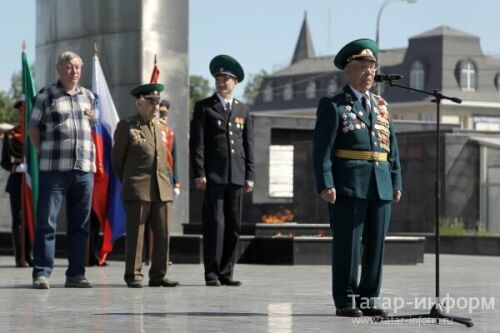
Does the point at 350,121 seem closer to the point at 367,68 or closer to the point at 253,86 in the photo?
the point at 367,68

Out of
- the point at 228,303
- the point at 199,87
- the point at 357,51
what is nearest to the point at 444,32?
the point at 199,87

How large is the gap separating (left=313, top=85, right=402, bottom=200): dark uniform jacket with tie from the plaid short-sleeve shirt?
3360mm

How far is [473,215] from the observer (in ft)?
108

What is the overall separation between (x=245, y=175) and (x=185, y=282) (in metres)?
1.19

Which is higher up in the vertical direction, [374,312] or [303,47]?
[303,47]

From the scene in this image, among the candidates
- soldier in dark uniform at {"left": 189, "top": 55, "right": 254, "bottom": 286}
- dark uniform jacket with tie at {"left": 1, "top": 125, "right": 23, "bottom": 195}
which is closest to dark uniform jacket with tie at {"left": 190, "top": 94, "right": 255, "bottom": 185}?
soldier in dark uniform at {"left": 189, "top": 55, "right": 254, "bottom": 286}

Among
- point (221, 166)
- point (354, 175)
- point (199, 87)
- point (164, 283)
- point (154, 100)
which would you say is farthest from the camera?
point (199, 87)

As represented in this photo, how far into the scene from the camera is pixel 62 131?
41.7 feet

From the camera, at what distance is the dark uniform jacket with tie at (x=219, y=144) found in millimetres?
13375

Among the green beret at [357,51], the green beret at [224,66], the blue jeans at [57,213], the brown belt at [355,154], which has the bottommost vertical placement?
the blue jeans at [57,213]

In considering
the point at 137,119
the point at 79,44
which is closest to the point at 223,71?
the point at 137,119

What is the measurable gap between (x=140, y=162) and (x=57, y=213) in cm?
Answer: 94

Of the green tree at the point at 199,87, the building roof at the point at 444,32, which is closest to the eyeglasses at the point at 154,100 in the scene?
the building roof at the point at 444,32

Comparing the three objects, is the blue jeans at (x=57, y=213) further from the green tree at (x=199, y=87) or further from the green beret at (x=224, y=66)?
the green tree at (x=199, y=87)
